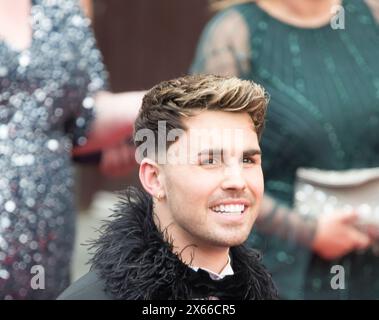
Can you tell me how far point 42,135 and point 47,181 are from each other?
0.38ft

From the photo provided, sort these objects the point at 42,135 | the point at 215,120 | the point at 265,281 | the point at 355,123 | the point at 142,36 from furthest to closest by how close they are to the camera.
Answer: the point at 142,36
the point at 355,123
the point at 42,135
the point at 265,281
the point at 215,120

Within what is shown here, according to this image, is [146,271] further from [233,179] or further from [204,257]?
[233,179]

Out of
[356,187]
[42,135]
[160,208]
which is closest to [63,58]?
[42,135]

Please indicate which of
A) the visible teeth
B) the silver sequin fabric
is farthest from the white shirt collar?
the silver sequin fabric

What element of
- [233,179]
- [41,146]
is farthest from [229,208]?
[41,146]

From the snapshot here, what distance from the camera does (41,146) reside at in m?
2.57

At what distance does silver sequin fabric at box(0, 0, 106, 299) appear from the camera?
8.29ft

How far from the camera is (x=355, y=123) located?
2922mm

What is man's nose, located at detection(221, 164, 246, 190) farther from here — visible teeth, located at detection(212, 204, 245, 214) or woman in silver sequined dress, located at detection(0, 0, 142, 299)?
woman in silver sequined dress, located at detection(0, 0, 142, 299)

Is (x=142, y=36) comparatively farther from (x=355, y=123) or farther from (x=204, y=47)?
(x=355, y=123)

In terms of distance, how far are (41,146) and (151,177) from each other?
0.66 m

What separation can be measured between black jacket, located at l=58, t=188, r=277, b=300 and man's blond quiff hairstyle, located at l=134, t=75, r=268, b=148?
194 mm

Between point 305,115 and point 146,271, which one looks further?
point 305,115

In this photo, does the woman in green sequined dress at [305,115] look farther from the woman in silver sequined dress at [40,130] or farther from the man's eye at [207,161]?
the man's eye at [207,161]
